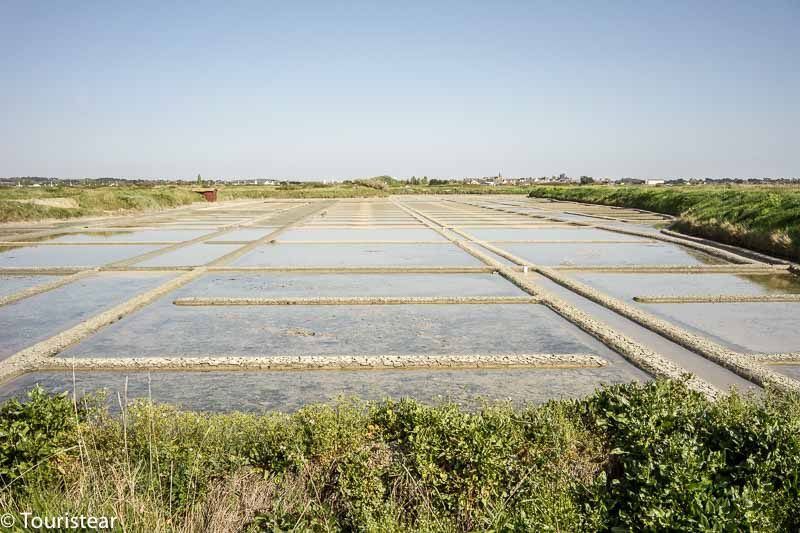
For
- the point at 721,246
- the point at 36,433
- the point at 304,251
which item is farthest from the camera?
the point at 721,246

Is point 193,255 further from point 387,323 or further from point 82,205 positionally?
point 82,205

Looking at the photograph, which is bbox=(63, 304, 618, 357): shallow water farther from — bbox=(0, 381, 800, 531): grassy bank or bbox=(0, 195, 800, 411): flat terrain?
bbox=(0, 381, 800, 531): grassy bank

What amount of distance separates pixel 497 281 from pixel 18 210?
2787cm

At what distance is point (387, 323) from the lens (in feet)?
26.9

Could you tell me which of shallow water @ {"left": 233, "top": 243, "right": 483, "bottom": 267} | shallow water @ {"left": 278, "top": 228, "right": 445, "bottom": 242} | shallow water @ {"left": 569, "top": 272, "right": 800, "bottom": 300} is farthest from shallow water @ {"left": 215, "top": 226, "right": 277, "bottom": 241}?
shallow water @ {"left": 569, "top": 272, "right": 800, "bottom": 300}

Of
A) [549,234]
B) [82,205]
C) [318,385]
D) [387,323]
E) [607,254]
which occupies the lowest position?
[318,385]

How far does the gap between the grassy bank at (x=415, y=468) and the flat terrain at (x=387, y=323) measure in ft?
1.87

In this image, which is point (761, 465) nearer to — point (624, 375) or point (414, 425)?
point (414, 425)

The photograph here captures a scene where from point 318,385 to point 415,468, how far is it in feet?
7.70

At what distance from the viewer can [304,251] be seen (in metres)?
16.9

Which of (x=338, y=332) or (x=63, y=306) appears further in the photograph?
(x=63, y=306)

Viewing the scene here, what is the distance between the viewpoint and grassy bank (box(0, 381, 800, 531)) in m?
3.19

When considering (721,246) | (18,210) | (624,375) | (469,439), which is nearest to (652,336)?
(624,375)

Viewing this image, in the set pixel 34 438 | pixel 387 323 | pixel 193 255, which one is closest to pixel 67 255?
pixel 193 255
